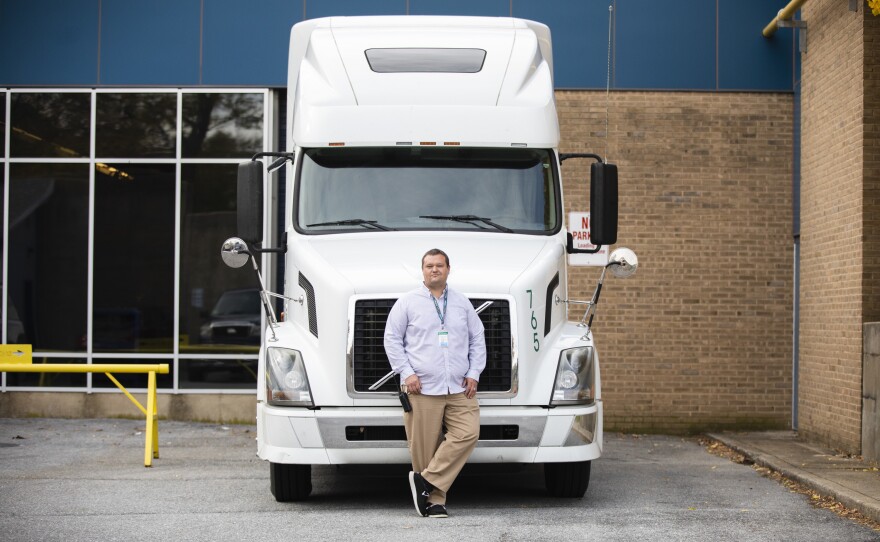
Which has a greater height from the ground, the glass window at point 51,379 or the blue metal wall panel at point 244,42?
the blue metal wall panel at point 244,42

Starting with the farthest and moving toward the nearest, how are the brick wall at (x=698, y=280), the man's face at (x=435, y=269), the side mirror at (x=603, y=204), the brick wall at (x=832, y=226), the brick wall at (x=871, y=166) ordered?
1. the brick wall at (x=698, y=280)
2. the brick wall at (x=832, y=226)
3. the brick wall at (x=871, y=166)
4. the side mirror at (x=603, y=204)
5. the man's face at (x=435, y=269)

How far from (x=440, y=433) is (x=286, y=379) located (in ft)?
3.81

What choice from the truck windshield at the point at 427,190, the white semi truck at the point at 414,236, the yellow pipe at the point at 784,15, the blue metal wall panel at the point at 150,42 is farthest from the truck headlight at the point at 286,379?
the yellow pipe at the point at 784,15

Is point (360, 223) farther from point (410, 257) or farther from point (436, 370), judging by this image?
point (436, 370)

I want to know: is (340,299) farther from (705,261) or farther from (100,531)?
(705,261)

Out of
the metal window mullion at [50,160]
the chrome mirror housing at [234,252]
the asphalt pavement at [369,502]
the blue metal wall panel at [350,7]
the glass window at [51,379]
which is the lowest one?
the asphalt pavement at [369,502]

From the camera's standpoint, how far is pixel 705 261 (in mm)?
15078

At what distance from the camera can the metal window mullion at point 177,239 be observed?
15.8 m

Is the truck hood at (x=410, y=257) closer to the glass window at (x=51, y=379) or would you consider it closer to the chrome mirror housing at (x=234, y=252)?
the chrome mirror housing at (x=234, y=252)

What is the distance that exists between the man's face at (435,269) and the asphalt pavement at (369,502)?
64.5 inches

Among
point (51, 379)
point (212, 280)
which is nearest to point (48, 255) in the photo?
point (51, 379)

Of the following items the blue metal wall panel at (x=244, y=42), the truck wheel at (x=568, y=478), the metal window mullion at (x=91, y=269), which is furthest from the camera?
the metal window mullion at (x=91, y=269)

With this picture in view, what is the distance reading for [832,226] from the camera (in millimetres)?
13320

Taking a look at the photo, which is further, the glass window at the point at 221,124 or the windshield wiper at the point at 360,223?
the glass window at the point at 221,124
